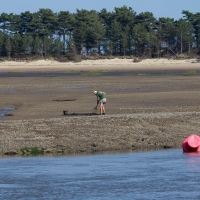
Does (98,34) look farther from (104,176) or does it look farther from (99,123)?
(104,176)

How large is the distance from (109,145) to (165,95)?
17437mm

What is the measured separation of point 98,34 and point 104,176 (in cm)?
10070

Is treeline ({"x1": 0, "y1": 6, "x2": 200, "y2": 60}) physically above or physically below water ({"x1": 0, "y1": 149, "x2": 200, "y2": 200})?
above

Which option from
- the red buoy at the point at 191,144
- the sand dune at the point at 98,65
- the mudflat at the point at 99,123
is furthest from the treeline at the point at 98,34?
the red buoy at the point at 191,144

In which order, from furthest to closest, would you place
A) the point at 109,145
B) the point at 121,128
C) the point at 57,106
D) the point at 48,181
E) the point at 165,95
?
the point at 165,95 → the point at 57,106 → the point at 121,128 → the point at 109,145 → the point at 48,181

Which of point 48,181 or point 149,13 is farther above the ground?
point 149,13

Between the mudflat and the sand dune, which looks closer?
the mudflat

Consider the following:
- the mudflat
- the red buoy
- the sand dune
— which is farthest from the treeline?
the red buoy

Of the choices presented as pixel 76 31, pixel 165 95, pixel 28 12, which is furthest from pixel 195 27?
pixel 165 95

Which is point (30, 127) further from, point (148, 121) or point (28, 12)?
point (28, 12)

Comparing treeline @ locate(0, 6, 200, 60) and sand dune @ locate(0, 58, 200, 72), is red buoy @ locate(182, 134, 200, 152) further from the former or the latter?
treeline @ locate(0, 6, 200, 60)

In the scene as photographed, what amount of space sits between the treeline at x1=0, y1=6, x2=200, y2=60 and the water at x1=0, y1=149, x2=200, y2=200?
86.9 meters

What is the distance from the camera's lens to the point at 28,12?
12675cm

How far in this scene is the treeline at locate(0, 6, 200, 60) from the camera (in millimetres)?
112188
